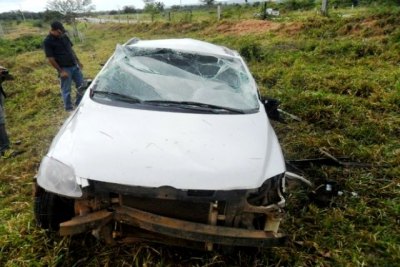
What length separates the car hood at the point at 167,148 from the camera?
1976 mm

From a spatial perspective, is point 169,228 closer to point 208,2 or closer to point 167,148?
point 167,148

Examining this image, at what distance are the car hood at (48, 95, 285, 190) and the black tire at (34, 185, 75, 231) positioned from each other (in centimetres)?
34

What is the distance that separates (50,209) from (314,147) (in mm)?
3086

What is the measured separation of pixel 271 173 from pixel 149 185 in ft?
2.58

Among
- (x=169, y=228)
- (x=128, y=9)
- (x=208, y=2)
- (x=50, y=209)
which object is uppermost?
(x=208, y=2)

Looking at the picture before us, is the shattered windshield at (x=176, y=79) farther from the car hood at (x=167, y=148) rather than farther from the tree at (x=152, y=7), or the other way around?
the tree at (x=152, y=7)

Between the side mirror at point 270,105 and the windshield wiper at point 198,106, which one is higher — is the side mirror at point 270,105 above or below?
below

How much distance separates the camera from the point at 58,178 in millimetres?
2055

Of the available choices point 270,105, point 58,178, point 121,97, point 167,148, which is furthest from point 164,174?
point 270,105

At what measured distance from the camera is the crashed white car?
1958 millimetres

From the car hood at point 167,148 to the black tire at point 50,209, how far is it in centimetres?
34

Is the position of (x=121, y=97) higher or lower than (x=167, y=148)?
higher

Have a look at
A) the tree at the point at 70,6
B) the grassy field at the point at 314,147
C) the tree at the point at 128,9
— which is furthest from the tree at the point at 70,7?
the tree at the point at 128,9

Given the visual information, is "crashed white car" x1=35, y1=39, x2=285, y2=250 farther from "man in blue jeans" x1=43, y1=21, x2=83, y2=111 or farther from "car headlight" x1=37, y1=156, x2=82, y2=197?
"man in blue jeans" x1=43, y1=21, x2=83, y2=111
